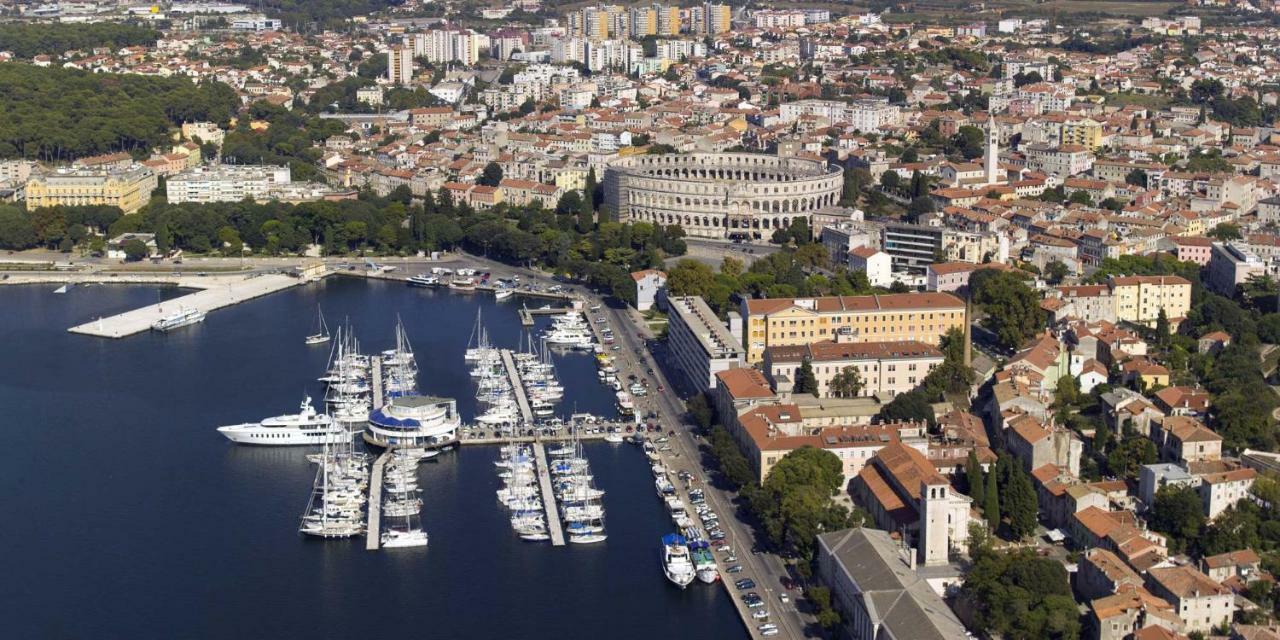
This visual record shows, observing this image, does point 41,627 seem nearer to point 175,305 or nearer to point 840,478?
point 840,478

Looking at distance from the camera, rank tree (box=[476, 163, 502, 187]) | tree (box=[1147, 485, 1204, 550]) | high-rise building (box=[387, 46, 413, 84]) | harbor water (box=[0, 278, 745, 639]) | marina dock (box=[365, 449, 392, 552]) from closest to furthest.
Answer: harbor water (box=[0, 278, 745, 639]) → tree (box=[1147, 485, 1204, 550]) → marina dock (box=[365, 449, 392, 552]) → tree (box=[476, 163, 502, 187]) → high-rise building (box=[387, 46, 413, 84])

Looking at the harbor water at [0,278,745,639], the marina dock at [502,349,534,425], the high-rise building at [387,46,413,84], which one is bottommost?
the harbor water at [0,278,745,639]

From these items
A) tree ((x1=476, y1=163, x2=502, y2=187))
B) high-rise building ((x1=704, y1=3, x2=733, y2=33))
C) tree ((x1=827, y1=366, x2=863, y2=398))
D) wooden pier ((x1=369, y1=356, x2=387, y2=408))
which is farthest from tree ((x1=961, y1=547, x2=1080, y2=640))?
high-rise building ((x1=704, y1=3, x2=733, y2=33))

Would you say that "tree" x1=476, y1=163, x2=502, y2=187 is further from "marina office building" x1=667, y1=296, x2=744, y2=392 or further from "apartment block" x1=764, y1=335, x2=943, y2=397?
"apartment block" x1=764, y1=335, x2=943, y2=397

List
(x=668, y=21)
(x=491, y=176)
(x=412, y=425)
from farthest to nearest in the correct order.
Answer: (x=668, y=21) → (x=491, y=176) → (x=412, y=425)

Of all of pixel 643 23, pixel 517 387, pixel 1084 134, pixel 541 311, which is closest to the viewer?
pixel 517 387

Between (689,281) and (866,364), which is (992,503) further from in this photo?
(689,281)

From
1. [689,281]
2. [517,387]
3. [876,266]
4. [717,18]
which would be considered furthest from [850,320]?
[717,18]
